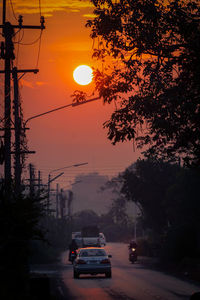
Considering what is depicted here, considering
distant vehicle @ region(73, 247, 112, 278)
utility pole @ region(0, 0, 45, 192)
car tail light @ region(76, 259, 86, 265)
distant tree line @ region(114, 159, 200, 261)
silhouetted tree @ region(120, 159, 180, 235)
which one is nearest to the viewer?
utility pole @ region(0, 0, 45, 192)

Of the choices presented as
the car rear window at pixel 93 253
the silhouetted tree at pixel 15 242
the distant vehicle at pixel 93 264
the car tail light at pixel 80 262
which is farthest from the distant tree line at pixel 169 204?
the silhouetted tree at pixel 15 242

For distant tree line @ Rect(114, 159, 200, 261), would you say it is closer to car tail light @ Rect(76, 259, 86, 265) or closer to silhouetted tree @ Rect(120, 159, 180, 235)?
silhouetted tree @ Rect(120, 159, 180, 235)

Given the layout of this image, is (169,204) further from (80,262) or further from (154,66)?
(154,66)

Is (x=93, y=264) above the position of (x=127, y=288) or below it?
above

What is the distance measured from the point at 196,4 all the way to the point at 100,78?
399 cm

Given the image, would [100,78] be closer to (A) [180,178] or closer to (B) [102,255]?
(B) [102,255]

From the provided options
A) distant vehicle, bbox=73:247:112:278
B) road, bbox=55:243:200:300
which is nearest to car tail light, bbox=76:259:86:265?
distant vehicle, bbox=73:247:112:278

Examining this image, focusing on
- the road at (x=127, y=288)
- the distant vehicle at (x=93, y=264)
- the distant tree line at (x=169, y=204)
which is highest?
the distant tree line at (x=169, y=204)

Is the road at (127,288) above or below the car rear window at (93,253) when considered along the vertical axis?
below

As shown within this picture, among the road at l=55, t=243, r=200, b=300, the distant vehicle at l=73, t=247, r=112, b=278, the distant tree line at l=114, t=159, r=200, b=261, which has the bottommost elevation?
the road at l=55, t=243, r=200, b=300

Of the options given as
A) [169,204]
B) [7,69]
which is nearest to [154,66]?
[7,69]

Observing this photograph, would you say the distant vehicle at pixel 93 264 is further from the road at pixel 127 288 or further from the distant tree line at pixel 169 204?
the distant tree line at pixel 169 204

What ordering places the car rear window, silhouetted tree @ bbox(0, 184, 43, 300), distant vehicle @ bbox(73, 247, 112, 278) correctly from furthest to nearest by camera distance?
the car rear window < distant vehicle @ bbox(73, 247, 112, 278) < silhouetted tree @ bbox(0, 184, 43, 300)

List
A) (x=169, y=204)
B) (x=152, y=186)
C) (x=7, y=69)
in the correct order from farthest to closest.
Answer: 1. (x=152, y=186)
2. (x=169, y=204)
3. (x=7, y=69)
